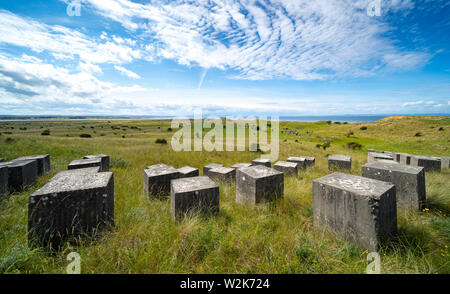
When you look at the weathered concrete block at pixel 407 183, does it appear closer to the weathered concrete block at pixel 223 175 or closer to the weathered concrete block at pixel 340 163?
the weathered concrete block at pixel 223 175

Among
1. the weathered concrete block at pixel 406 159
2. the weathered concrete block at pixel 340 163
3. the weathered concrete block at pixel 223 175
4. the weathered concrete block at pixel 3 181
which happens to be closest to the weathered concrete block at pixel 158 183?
the weathered concrete block at pixel 223 175

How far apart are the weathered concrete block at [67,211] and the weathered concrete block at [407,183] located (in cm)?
591

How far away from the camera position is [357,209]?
261cm

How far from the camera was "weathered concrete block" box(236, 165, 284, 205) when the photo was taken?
4.23 metres

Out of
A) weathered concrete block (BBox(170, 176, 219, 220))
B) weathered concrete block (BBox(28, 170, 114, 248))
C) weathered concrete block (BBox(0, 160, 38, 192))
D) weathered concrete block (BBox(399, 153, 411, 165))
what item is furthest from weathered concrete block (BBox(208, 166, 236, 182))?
weathered concrete block (BBox(399, 153, 411, 165))

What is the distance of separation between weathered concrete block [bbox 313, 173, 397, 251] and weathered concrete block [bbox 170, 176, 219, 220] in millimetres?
1983

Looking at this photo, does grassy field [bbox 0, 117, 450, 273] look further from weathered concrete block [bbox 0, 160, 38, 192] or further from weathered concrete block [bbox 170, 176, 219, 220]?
weathered concrete block [bbox 0, 160, 38, 192]

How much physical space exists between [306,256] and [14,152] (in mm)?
15969

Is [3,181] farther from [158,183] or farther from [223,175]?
[223,175]

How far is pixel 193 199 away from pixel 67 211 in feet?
6.29

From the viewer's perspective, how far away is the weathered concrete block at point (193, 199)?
333 centimetres

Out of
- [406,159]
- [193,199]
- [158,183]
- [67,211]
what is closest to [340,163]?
[406,159]
